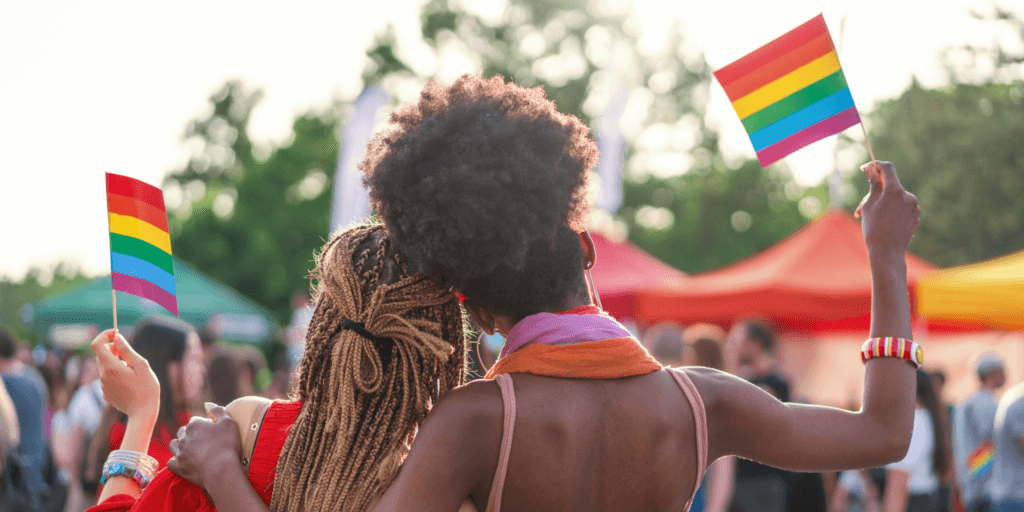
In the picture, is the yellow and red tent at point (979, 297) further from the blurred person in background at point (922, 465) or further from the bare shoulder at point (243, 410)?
the bare shoulder at point (243, 410)

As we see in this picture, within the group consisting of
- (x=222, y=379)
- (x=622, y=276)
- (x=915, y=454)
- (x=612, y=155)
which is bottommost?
(x=915, y=454)

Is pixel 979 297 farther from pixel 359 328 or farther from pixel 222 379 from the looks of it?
pixel 359 328

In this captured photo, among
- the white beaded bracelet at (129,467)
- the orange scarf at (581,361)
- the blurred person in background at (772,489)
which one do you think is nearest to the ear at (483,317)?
the orange scarf at (581,361)

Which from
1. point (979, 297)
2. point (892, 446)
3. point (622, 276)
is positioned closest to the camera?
point (892, 446)

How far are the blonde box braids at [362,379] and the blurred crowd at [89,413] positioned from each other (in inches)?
70.9

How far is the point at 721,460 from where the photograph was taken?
14.9 feet

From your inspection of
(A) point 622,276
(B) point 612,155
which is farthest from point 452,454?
(B) point 612,155

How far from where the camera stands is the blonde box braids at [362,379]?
156 centimetres

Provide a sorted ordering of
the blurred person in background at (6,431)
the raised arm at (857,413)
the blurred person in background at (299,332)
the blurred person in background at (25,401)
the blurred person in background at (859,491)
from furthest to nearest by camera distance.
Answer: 1. the blurred person in background at (859,491)
2. the blurred person in background at (25,401)
3. the blurred person in background at (6,431)
4. the blurred person in background at (299,332)
5. the raised arm at (857,413)

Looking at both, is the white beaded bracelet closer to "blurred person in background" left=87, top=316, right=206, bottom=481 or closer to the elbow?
"blurred person in background" left=87, top=316, right=206, bottom=481

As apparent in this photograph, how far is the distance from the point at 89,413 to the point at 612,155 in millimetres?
8078

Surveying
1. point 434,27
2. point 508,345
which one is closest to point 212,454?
point 508,345

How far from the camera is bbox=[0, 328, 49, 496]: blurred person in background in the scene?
5.59 m

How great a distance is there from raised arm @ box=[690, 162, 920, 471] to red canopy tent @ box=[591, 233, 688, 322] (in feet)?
25.7
